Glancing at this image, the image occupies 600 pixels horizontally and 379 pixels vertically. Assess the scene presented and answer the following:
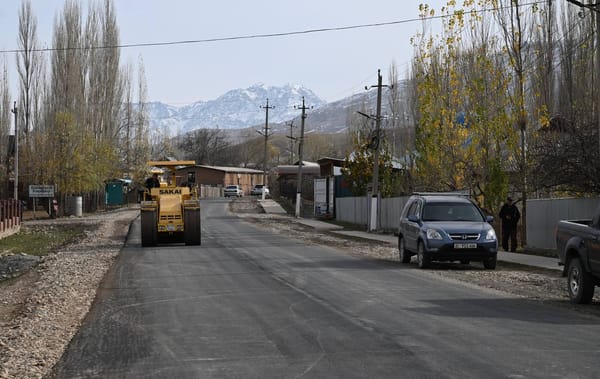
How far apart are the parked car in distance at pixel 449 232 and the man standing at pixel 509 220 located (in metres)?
4.88

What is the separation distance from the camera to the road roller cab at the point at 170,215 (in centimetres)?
2892

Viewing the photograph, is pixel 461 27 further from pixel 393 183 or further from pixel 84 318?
pixel 84 318

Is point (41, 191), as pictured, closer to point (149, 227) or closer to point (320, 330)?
point (149, 227)

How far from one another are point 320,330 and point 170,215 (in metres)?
19.6

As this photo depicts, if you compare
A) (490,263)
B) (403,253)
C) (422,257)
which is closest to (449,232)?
(422,257)

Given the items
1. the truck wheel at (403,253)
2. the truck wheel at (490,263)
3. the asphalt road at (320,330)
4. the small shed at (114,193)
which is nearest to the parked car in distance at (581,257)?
the asphalt road at (320,330)

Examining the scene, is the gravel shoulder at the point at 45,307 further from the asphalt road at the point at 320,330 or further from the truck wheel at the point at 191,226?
the truck wheel at the point at 191,226

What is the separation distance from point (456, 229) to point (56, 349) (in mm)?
12799

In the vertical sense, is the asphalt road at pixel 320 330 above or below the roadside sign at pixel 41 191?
below

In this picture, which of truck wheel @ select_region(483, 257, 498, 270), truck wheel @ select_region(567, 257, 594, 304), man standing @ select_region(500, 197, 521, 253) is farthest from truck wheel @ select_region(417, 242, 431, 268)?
Answer: man standing @ select_region(500, 197, 521, 253)

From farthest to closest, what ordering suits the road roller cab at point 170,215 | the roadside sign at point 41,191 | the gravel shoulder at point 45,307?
the roadside sign at point 41,191
the road roller cab at point 170,215
the gravel shoulder at point 45,307

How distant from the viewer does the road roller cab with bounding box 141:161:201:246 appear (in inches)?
1139

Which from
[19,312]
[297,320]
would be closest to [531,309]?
[297,320]

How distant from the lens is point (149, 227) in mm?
28906
